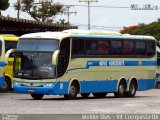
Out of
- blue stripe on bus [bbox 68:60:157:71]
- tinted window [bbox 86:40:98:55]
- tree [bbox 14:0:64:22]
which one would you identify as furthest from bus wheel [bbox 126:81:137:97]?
tree [bbox 14:0:64:22]

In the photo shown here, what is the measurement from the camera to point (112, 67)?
107 feet

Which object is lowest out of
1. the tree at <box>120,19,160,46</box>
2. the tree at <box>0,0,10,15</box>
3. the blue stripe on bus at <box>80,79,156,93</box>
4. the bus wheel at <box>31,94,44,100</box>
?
the tree at <box>120,19,160,46</box>

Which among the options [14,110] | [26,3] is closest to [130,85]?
[14,110]

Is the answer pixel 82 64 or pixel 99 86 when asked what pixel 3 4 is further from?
pixel 82 64

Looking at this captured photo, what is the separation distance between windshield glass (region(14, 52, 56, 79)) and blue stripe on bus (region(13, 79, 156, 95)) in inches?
19.6

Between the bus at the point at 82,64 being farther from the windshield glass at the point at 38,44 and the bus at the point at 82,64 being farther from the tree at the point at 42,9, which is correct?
the tree at the point at 42,9

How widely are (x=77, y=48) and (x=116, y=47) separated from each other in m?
3.19

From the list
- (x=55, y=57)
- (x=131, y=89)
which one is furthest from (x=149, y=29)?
(x=55, y=57)

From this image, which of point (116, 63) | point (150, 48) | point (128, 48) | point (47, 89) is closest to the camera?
point (47, 89)

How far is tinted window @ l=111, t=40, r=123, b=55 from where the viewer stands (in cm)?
3247

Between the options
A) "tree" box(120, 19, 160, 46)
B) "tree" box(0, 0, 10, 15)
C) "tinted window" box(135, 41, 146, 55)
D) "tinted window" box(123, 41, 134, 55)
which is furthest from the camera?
"tree" box(120, 19, 160, 46)

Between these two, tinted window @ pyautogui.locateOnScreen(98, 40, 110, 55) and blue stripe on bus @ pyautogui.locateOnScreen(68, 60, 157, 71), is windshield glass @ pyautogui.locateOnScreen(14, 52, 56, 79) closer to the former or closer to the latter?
blue stripe on bus @ pyautogui.locateOnScreen(68, 60, 157, 71)

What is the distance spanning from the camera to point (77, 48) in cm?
3002

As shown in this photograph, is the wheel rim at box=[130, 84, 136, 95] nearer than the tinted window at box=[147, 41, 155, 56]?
Yes
